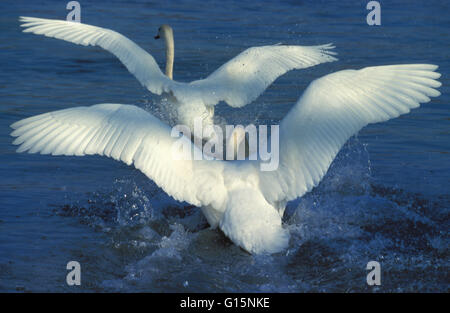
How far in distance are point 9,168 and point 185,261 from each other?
118 inches

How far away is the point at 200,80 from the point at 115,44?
1.08 m

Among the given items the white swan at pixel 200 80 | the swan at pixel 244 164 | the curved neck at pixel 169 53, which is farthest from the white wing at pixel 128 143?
the curved neck at pixel 169 53

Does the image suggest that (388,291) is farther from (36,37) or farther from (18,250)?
(36,37)

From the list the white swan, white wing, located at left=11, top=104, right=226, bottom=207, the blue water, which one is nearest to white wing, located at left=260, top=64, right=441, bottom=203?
white wing, located at left=11, top=104, right=226, bottom=207

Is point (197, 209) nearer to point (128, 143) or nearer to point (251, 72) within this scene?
point (128, 143)

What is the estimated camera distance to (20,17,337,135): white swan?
8711mm

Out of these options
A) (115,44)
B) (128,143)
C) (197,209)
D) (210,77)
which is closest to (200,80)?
(210,77)

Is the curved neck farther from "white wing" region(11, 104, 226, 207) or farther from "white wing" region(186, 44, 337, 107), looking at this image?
"white wing" region(11, 104, 226, 207)

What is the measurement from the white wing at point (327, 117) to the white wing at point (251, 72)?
2296 millimetres

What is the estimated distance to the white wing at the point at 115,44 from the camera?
28.9 feet

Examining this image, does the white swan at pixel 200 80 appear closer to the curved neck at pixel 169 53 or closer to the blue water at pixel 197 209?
the blue water at pixel 197 209

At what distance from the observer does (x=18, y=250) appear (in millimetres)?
6645

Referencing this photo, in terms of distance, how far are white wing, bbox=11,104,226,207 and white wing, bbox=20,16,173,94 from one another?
2.29 metres

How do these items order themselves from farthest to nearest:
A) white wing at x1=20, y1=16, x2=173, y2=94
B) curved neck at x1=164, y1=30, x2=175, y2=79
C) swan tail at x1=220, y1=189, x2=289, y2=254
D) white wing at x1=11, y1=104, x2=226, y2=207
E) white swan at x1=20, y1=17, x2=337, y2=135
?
curved neck at x1=164, y1=30, x2=175, y2=79, white wing at x1=20, y1=16, x2=173, y2=94, white swan at x1=20, y1=17, x2=337, y2=135, white wing at x1=11, y1=104, x2=226, y2=207, swan tail at x1=220, y1=189, x2=289, y2=254
